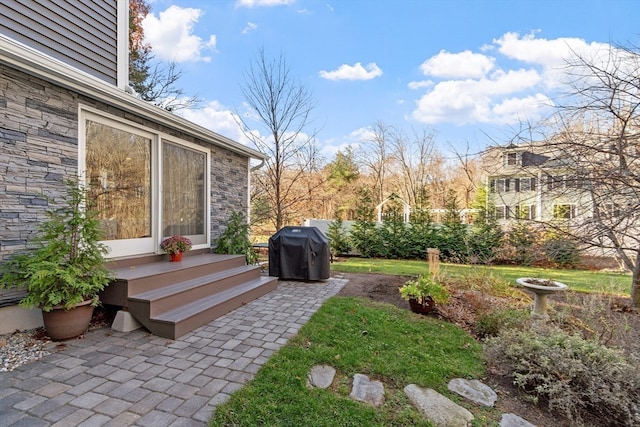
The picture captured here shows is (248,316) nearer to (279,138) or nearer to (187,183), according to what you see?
(187,183)

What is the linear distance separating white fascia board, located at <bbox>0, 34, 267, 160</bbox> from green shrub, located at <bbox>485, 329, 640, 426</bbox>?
4.91 metres

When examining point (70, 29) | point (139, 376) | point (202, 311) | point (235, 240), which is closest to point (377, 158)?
point (235, 240)

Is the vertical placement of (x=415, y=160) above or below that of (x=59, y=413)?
above

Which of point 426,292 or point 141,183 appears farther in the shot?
point 141,183

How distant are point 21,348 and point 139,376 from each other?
4.41ft

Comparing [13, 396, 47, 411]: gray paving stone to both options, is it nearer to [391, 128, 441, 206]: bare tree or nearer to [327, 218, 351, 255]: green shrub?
[327, 218, 351, 255]: green shrub

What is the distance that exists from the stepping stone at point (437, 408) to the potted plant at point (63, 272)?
305 cm

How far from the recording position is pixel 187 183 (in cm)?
550

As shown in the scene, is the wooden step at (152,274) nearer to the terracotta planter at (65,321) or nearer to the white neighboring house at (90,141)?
the terracotta planter at (65,321)

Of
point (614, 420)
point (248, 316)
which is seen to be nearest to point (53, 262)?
point (248, 316)

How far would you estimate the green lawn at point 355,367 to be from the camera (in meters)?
1.96

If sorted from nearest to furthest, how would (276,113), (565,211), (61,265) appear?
(61,265)
(565,211)
(276,113)

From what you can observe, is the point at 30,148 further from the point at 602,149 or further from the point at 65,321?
the point at 602,149

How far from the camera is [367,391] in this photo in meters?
2.31
